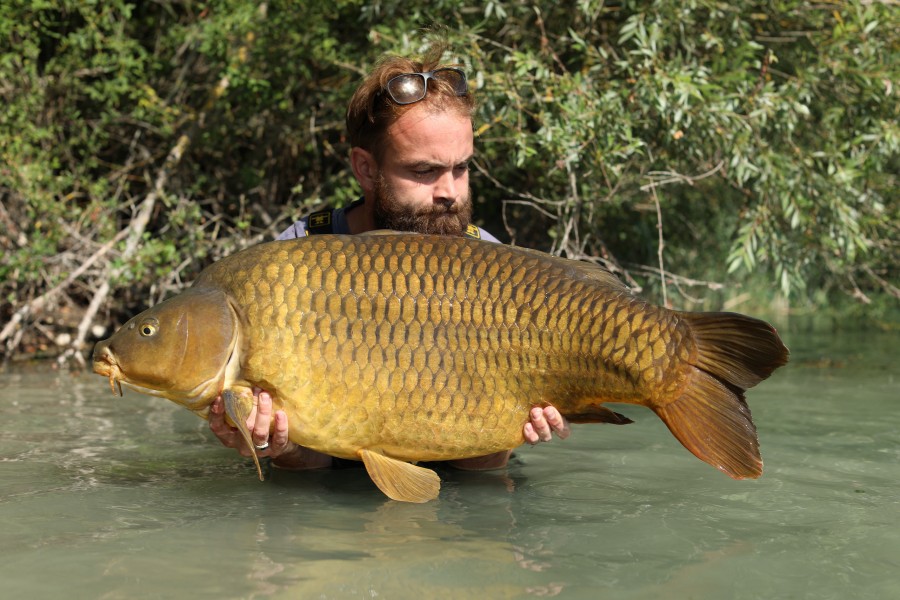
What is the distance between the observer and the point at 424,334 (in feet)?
7.26

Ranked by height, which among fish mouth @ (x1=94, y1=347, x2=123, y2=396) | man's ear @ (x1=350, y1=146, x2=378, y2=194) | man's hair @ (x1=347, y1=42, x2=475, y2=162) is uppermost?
man's hair @ (x1=347, y1=42, x2=475, y2=162)

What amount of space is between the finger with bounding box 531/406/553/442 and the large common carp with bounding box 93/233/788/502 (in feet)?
0.06

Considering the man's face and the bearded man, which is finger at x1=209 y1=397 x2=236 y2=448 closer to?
A: the bearded man

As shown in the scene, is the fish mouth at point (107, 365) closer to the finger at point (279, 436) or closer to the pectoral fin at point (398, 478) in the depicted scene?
the finger at point (279, 436)

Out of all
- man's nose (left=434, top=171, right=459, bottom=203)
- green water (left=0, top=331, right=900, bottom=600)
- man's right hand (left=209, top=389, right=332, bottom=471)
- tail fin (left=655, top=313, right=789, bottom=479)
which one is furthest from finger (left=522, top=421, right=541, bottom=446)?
man's nose (left=434, top=171, right=459, bottom=203)

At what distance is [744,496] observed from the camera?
2.53m

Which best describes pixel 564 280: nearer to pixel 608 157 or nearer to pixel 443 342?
pixel 443 342

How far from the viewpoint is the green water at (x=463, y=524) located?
1.85 m

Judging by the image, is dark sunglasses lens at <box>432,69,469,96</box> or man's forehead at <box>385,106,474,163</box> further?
dark sunglasses lens at <box>432,69,469,96</box>

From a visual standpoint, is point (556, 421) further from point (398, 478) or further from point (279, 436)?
point (279, 436)

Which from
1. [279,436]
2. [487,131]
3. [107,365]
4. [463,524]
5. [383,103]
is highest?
[487,131]

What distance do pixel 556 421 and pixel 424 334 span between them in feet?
1.18

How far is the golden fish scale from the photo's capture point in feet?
7.18

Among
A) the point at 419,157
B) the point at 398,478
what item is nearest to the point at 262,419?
the point at 398,478
